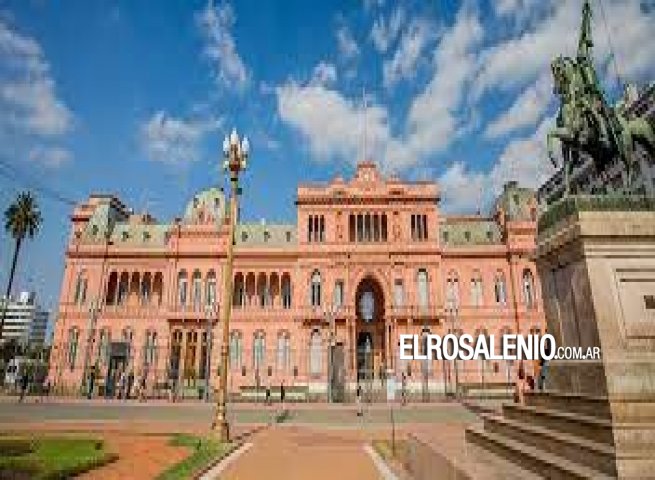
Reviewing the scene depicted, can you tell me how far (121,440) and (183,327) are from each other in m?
33.3

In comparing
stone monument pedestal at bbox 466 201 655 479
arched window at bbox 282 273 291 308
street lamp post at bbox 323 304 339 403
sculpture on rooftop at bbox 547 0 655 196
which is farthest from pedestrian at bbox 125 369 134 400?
sculpture on rooftop at bbox 547 0 655 196

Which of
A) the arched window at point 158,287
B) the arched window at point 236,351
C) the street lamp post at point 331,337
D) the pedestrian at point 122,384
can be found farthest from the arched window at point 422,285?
the pedestrian at point 122,384

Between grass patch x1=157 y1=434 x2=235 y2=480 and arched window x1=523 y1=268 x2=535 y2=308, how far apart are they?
39563 mm

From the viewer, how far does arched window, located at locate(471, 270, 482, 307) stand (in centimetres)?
4838

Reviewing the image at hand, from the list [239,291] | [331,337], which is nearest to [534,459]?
[331,337]

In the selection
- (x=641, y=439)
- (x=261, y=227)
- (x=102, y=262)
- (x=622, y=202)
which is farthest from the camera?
(x=261, y=227)

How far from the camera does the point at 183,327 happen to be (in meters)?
48.3

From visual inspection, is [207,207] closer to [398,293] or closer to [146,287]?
[146,287]

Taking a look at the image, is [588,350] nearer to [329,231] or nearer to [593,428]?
[593,428]

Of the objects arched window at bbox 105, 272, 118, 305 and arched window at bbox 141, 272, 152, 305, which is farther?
arched window at bbox 141, 272, 152, 305

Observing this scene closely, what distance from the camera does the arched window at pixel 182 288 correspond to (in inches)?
1957

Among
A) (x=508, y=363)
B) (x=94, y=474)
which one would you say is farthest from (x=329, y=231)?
(x=94, y=474)

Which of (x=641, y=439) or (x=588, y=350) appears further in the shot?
(x=588, y=350)

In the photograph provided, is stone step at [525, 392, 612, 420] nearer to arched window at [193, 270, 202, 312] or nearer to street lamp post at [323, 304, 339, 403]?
street lamp post at [323, 304, 339, 403]
